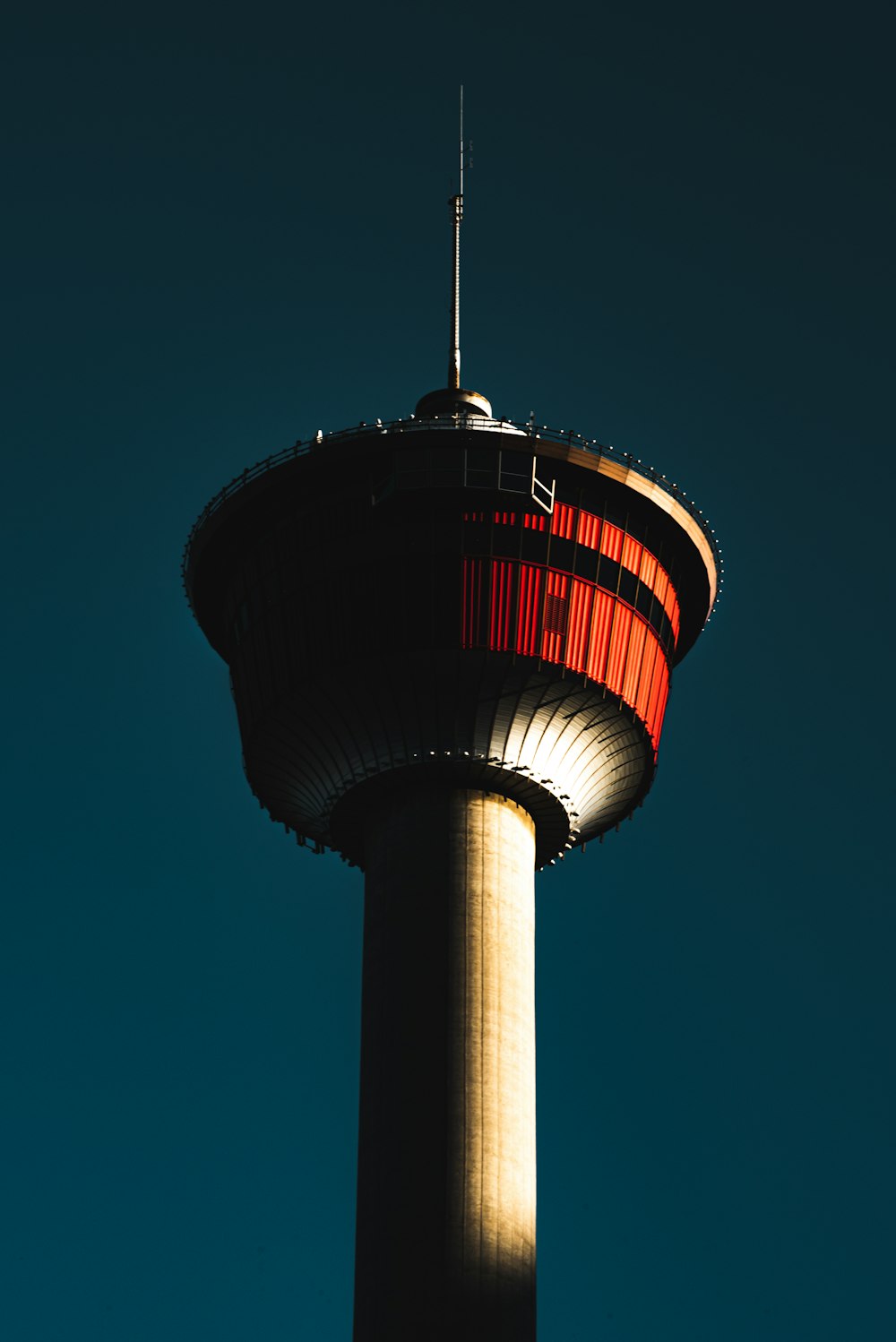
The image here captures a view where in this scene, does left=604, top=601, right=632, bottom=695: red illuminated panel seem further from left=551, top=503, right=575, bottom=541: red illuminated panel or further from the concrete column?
the concrete column

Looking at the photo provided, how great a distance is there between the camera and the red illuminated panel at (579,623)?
73562 mm

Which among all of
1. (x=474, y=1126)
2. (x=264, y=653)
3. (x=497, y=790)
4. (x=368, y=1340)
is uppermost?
(x=264, y=653)

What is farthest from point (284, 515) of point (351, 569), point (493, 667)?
point (493, 667)

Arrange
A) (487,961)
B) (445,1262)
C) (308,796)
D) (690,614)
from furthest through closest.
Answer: (690,614) < (308,796) < (487,961) < (445,1262)

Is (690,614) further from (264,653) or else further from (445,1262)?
(445,1262)

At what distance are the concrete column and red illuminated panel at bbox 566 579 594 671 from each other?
5506 mm

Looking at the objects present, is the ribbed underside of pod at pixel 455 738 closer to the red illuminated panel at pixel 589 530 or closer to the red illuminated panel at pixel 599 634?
the red illuminated panel at pixel 599 634

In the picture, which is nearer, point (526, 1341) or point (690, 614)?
point (526, 1341)

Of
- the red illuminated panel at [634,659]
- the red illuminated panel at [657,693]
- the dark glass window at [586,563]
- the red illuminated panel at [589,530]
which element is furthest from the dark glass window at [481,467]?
the red illuminated panel at [657,693]

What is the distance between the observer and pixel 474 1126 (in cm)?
6744

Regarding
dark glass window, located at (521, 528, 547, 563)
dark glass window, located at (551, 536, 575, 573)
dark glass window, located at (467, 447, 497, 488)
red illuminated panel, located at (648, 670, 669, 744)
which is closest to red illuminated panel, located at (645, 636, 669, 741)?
red illuminated panel, located at (648, 670, 669, 744)

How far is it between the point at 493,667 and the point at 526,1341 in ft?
72.2

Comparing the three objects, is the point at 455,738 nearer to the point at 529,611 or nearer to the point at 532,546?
the point at 529,611

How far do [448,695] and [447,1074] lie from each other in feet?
42.6
